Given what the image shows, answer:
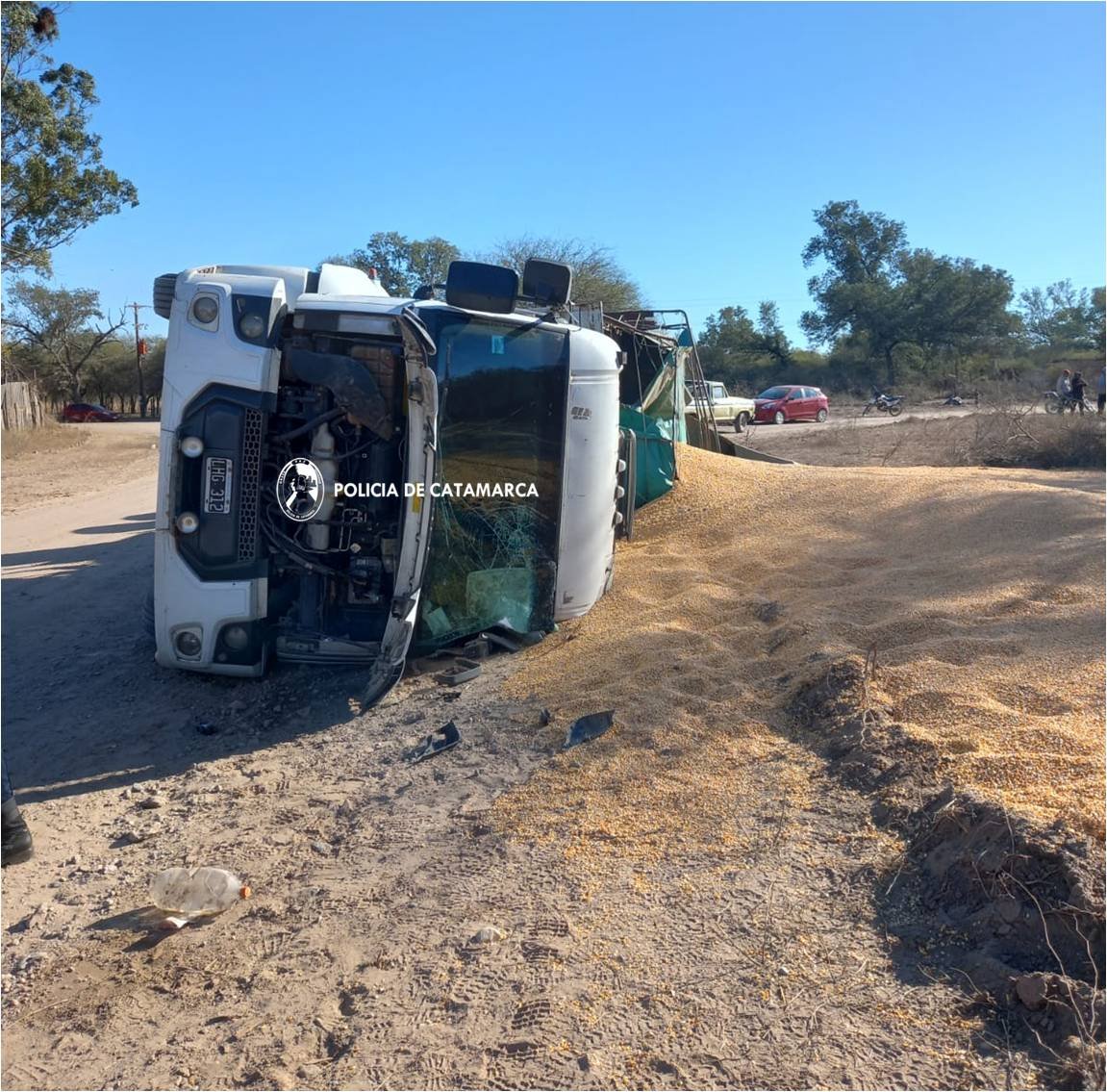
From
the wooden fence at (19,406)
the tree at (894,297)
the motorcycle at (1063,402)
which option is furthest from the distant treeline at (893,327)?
the wooden fence at (19,406)

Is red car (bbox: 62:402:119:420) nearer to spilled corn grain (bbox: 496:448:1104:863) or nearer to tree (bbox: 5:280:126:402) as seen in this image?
tree (bbox: 5:280:126:402)

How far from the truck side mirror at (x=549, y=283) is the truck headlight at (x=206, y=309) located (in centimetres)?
201

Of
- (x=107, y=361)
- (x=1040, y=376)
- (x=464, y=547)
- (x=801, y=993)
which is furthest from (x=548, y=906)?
(x=107, y=361)

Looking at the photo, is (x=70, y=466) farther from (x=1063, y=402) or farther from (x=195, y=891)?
(x=1063, y=402)

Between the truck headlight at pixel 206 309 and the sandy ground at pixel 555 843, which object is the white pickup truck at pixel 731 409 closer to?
the sandy ground at pixel 555 843

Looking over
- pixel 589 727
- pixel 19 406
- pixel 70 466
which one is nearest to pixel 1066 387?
pixel 589 727

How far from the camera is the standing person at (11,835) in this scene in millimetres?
3916

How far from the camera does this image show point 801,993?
9.15 feet

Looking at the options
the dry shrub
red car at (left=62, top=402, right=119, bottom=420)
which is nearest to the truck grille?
the dry shrub

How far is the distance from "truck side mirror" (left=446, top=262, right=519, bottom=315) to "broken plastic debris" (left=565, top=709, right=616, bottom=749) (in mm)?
2411

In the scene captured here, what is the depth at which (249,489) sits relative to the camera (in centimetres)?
532

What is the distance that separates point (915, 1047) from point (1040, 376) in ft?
116

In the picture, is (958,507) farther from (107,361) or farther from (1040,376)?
(107,361)

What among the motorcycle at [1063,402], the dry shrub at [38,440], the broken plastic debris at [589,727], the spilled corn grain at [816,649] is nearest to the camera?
the spilled corn grain at [816,649]
